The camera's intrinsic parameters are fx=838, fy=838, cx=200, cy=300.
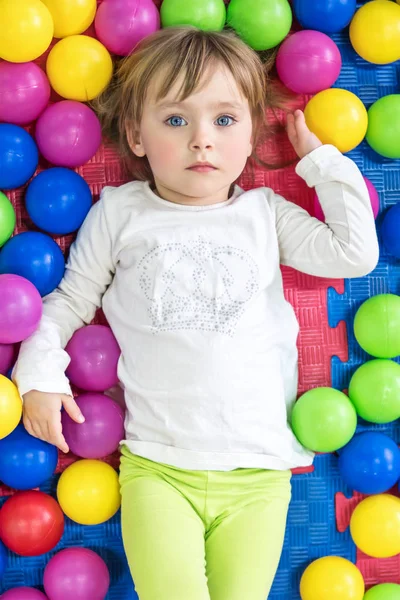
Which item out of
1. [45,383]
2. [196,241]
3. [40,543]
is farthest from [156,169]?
[40,543]

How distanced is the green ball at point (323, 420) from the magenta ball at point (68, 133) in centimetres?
72

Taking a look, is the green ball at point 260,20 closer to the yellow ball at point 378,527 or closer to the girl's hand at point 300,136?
the girl's hand at point 300,136

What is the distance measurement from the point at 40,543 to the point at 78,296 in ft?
1.73

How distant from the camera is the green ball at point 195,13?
1.80 m

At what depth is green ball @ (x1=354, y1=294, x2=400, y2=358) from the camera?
1.80 meters

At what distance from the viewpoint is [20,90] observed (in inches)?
69.8

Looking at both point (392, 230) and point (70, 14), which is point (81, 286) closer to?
point (70, 14)

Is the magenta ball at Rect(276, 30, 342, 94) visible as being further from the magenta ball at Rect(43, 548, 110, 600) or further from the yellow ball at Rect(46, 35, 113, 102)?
the magenta ball at Rect(43, 548, 110, 600)

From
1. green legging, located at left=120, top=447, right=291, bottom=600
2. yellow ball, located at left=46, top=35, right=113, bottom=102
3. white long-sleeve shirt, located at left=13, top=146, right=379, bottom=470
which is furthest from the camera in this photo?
yellow ball, located at left=46, top=35, right=113, bottom=102

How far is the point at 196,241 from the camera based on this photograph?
176 centimetres

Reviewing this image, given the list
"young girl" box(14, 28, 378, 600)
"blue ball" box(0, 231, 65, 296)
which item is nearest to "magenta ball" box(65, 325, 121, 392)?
"young girl" box(14, 28, 378, 600)

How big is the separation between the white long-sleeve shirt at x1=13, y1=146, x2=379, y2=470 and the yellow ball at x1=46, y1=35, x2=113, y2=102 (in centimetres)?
23

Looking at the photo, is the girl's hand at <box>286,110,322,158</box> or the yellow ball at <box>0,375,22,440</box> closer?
the yellow ball at <box>0,375,22,440</box>

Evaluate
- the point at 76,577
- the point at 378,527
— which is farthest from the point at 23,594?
the point at 378,527
